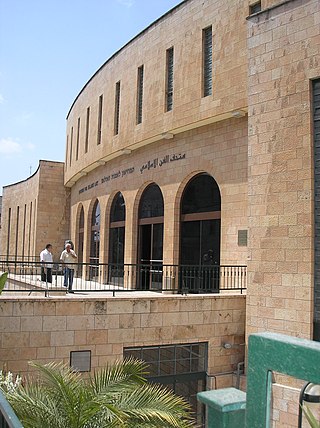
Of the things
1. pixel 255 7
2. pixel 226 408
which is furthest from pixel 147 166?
pixel 226 408

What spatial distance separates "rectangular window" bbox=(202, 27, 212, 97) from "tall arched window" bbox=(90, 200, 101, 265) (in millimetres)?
11659

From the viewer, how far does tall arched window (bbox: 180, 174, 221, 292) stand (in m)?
16.0

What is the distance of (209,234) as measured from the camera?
16312mm

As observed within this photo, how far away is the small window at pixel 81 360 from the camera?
10.5 m

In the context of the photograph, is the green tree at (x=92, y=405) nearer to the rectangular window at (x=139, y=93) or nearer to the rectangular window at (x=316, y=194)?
the rectangular window at (x=316, y=194)

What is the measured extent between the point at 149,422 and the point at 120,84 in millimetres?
17629

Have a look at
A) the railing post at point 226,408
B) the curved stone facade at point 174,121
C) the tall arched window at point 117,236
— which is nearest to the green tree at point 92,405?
the railing post at point 226,408

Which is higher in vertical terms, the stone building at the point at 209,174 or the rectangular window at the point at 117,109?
the rectangular window at the point at 117,109

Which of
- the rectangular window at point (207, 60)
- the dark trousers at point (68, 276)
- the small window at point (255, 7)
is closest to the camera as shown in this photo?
the dark trousers at point (68, 276)

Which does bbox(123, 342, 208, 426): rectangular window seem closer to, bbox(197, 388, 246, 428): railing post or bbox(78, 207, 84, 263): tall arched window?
bbox(197, 388, 246, 428): railing post

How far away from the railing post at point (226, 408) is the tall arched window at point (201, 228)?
13.9 meters

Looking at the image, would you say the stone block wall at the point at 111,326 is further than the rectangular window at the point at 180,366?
No

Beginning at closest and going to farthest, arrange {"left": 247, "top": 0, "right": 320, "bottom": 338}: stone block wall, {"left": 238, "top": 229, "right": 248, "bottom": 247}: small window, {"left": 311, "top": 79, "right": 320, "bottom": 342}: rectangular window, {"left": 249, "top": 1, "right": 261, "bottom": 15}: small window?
{"left": 311, "top": 79, "right": 320, "bottom": 342}: rectangular window → {"left": 247, "top": 0, "right": 320, "bottom": 338}: stone block wall → {"left": 249, "top": 1, "right": 261, "bottom": 15}: small window → {"left": 238, "top": 229, "right": 248, "bottom": 247}: small window

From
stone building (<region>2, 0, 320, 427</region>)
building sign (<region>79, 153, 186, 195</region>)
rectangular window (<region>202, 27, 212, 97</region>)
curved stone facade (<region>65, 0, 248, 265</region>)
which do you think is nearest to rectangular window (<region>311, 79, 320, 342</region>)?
stone building (<region>2, 0, 320, 427</region>)
